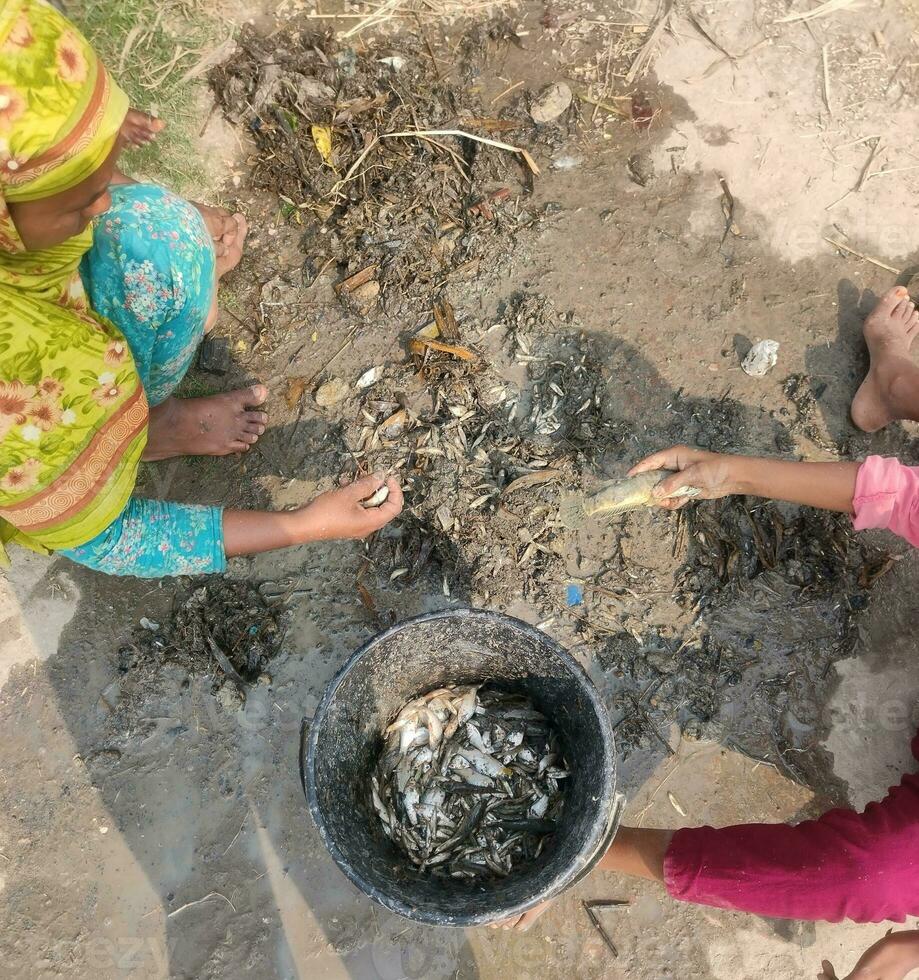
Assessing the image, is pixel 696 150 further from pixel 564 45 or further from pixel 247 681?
pixel 247 681

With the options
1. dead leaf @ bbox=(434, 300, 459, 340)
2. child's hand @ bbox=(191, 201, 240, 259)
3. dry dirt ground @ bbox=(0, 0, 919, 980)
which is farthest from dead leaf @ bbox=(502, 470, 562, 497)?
child's hand @ bbox=(191, 201, 240, 259)

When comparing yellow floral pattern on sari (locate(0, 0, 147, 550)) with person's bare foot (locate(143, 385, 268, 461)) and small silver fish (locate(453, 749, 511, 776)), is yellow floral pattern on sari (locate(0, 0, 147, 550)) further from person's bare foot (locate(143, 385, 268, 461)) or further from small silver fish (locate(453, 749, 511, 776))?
small silver fish (locate(453, 749, 511, 776))

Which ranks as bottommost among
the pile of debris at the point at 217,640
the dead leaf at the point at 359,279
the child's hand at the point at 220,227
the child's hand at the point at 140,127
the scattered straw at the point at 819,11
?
the pile of debris at the point at 217,640

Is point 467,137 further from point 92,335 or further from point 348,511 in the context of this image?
point 92,335

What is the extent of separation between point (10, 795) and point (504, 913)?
188cm

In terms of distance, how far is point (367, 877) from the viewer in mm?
1717

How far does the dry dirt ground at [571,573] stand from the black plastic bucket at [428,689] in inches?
17.7

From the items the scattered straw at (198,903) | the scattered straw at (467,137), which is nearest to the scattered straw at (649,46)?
the scattered straw at (467,137)

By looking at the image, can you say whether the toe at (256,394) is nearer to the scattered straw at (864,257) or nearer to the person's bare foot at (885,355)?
the person's bare foot at (885,355)

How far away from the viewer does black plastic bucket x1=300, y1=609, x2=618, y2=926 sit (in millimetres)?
1716

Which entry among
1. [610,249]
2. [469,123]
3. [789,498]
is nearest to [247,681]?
[789,498]

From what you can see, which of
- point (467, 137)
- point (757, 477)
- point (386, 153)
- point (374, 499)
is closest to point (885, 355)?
point (757, 477)

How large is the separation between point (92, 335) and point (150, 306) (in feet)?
1.15

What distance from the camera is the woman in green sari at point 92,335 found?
1.36m
